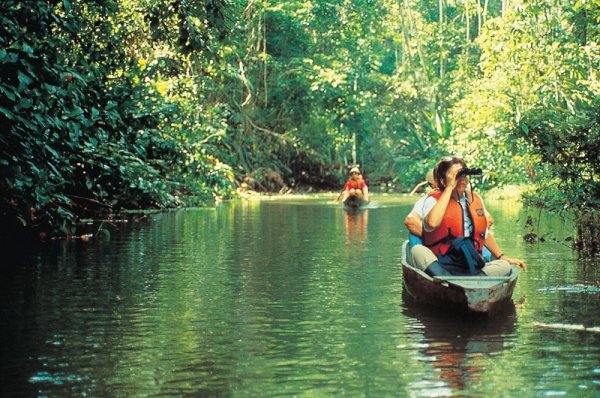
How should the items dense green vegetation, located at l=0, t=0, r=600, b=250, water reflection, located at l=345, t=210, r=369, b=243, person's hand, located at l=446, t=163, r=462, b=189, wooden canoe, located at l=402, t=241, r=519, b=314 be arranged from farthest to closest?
1. water reflection, located at l=345, t=210, r=369, b=243
2. dense green vegetation, located at l=0, t=0, r=600, b=250
3. person's hand, located at l=446, t=163, r=462, b=189
4. wooden canoe, located at l=402, t=241, r=519, b=314

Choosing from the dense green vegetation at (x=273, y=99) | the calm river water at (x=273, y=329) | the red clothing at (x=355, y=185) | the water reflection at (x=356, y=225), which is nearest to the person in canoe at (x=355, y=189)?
the red clothing at (x=355, y=185)

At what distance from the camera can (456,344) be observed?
9.21 meters

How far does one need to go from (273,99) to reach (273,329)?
39883 mm

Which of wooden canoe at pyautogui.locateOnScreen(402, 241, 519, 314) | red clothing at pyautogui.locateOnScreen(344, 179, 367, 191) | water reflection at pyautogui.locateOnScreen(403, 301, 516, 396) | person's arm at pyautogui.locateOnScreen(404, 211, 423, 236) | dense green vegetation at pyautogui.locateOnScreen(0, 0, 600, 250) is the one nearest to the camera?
water reflection at pyautogui.locateOnScreen(403, 301, 516, 396)

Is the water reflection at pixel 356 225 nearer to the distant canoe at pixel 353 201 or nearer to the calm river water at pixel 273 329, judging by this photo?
the distant canoe at pixel 353 201

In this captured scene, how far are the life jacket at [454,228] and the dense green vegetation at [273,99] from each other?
448 cm

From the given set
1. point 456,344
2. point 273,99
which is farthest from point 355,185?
point 456,344

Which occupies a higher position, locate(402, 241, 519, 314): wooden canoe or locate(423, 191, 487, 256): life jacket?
locate(423, 191, 487, 256): life jacket

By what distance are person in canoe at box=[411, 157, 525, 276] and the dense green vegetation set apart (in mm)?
4411

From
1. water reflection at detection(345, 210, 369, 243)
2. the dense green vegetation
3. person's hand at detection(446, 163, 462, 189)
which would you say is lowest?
water reflection at detection(345, 210, 369, 243)

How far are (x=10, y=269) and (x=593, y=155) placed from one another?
791 cm

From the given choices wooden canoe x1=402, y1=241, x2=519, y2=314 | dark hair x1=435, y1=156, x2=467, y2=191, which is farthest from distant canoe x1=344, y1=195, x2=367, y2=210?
wooden canoe x1=402, y1=241, x2=519, y2=314

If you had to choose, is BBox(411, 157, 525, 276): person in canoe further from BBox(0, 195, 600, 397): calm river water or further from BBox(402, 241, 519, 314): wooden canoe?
BBox(0, 195, 600, 397): calm river water

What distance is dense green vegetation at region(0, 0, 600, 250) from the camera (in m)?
15.1
